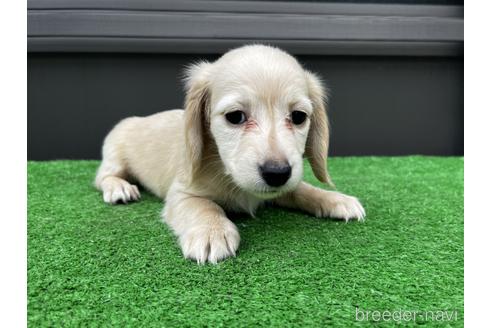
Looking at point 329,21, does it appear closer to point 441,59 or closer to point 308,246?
point 441,59

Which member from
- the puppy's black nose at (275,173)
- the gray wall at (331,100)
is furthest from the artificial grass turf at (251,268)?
the gray wall at (331,100)

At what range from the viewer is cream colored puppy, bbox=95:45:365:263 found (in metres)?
1.68

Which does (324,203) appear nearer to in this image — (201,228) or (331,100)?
(201,228)

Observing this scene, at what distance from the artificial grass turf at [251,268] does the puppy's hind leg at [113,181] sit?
3.4 inches

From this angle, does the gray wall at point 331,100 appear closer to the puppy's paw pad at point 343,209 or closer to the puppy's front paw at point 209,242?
the puppy's paw pad at point 343,209

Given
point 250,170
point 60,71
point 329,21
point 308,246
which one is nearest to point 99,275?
point 250,170

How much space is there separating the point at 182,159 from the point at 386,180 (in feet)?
4.89

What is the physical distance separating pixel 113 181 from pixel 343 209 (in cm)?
143

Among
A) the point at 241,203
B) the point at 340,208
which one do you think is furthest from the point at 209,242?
the point at 340,208

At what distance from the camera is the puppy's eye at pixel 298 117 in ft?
6.28

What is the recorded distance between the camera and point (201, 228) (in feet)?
5.68

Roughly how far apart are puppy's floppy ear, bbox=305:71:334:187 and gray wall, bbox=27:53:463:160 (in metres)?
1.84

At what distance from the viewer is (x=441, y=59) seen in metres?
4.04

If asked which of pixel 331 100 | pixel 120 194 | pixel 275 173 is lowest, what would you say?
pixel 120 194
